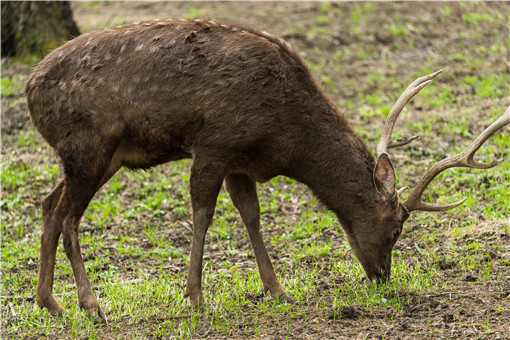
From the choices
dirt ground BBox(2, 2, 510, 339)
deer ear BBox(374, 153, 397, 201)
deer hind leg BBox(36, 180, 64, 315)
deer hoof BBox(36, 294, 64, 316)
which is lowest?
dirt ground BBox(2, 2, 510, 339)

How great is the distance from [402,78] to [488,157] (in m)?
3.36

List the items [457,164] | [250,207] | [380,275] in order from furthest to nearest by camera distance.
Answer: [250,207] < [380,275] < [457,164]

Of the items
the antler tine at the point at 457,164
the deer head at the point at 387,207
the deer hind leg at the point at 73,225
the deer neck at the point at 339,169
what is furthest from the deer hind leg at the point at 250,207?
the antler tine at the point at 457,164

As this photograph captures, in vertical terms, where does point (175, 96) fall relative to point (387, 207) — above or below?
above

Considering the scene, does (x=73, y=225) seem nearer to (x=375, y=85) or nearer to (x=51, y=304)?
(x=51, y=304)

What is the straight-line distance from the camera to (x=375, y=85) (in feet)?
38.6

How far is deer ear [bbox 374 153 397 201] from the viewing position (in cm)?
596

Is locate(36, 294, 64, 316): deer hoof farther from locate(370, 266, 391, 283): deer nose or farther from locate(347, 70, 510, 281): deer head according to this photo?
locate(370, 266, 391, 283): deer nose

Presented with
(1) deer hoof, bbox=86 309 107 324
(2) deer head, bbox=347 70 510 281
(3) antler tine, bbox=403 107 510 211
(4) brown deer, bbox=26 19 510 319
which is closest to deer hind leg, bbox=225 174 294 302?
(4) brown deer, bbox=26 19 510 319

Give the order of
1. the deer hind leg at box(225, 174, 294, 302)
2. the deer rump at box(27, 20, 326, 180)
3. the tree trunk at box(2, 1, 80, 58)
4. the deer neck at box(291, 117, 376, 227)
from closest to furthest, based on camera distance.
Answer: the deer rump at box(27, 20, 326, 180)
the deer neck at box(291, 117, 376, 227)
the deer hind leg at box(225, 174, 294, 302)
the tree trunk at box(2, 1, 80, 58)

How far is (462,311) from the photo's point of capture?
5508 millimetres

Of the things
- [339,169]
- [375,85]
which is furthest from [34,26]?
[339,169]

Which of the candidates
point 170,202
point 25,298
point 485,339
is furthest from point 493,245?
point 25,298

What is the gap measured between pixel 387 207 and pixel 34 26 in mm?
6941
